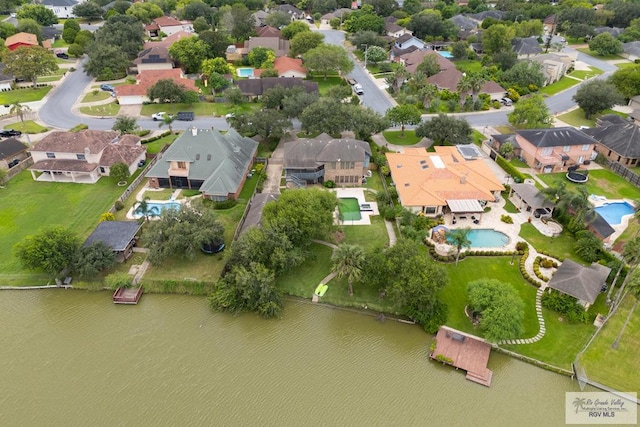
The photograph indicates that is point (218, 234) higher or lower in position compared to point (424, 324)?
higher

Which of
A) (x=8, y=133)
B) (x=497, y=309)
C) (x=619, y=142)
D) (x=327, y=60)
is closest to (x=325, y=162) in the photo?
(x=497, y=309)

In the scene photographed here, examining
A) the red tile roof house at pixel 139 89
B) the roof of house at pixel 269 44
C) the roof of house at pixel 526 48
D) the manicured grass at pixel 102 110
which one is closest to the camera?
the manicured grass at pixel 102 110

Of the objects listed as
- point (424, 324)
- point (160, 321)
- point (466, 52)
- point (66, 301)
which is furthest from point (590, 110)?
point (66, 301)

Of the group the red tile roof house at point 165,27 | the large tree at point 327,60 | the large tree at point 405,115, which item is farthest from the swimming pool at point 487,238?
the red tile roof house at point 165,27

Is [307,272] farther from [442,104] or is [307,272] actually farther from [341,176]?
[442,104]

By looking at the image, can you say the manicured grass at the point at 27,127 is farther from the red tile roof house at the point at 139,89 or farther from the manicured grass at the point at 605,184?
the manicured grass at the point at 605,184

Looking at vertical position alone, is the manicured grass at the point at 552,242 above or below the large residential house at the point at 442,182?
below

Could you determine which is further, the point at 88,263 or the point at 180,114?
the point at 180,114
